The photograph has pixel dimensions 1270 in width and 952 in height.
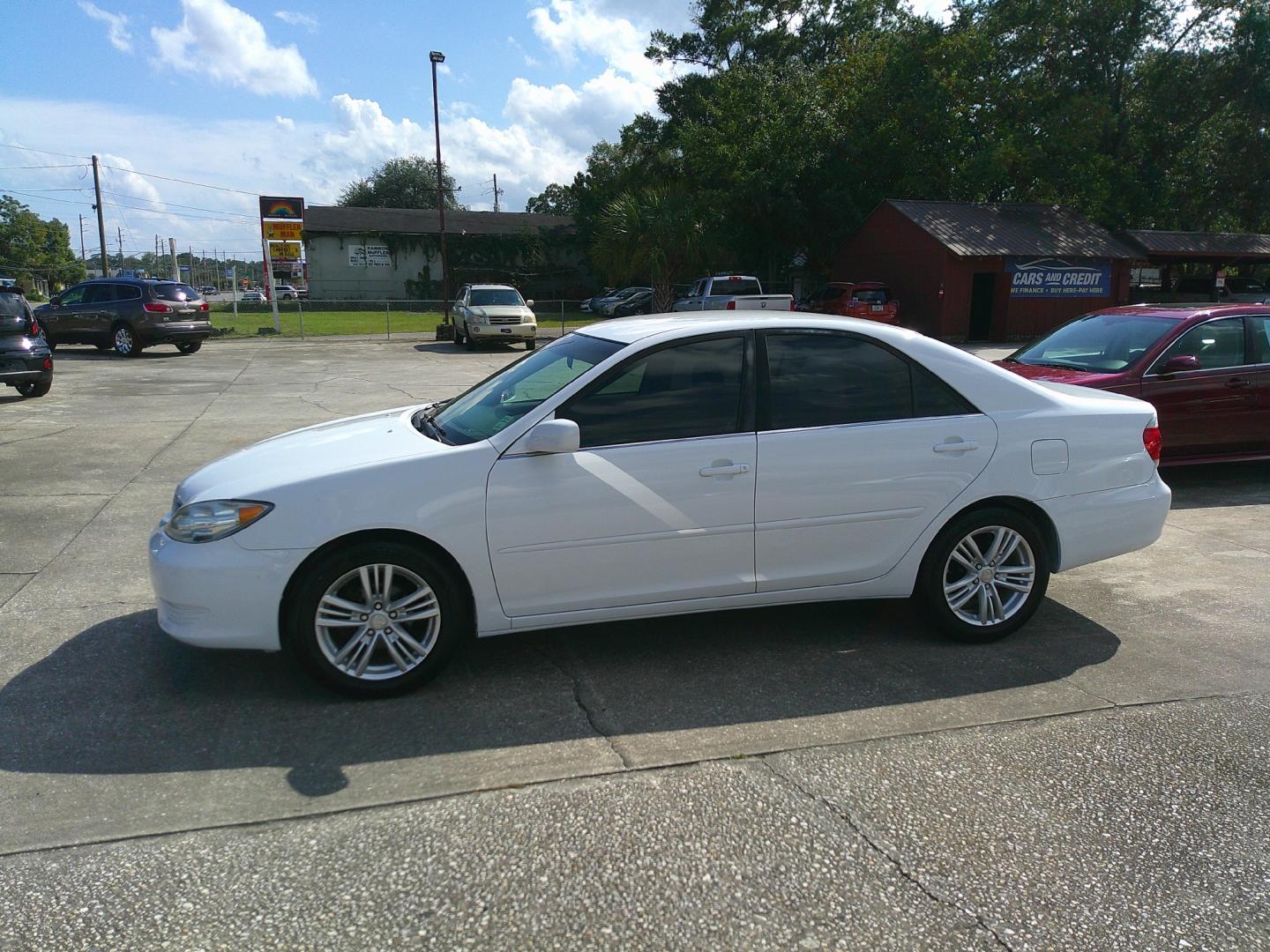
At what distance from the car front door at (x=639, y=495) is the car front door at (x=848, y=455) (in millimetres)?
133

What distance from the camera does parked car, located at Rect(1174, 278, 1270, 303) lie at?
30281mm

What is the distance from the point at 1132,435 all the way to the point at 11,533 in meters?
7.25

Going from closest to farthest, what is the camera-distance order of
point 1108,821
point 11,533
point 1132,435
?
point 1108,821
point 1132,435
point 11,533

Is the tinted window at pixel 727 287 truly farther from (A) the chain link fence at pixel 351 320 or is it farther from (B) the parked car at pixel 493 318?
(B) the parked car at pixel 493 318

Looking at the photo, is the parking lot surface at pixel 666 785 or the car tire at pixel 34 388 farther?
the car tire at pixel 34 388

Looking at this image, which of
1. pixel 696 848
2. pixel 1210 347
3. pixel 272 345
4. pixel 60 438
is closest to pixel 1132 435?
pixel 696 848

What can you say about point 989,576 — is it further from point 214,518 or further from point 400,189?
point 400,189

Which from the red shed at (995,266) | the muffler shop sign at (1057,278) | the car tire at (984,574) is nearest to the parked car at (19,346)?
the car tire at (984,574)

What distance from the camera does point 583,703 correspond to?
3.96 meters

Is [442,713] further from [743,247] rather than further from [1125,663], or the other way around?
[743,247]

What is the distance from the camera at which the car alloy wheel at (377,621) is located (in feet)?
12.6

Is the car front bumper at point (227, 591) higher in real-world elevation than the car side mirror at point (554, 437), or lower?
lower

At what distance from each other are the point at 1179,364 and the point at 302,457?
7.21 metres

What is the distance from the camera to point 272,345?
2628 centimetres
